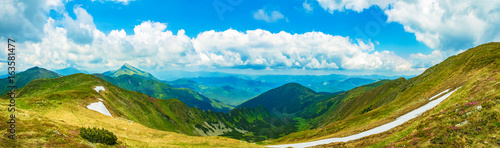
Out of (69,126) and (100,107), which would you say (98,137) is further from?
(100,107)

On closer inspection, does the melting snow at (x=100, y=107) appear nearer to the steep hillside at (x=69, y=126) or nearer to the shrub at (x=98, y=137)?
the steep hillside at (x=69, y=126)

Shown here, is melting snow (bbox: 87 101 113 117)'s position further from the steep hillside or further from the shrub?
the shrub

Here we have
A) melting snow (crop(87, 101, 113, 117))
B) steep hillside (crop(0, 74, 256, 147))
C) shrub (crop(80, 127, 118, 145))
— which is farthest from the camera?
melting snow (crop(87, 101, 113, 117))

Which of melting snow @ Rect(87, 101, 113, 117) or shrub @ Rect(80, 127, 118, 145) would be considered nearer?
shrub @ Rect(80, 127, 118, 145)

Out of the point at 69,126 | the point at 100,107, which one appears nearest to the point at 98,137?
the point at 69,126

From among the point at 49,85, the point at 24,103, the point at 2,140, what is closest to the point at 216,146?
the point at 2,140

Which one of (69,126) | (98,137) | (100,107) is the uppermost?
(100,107)

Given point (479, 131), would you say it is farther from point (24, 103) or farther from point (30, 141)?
point (24, 103)

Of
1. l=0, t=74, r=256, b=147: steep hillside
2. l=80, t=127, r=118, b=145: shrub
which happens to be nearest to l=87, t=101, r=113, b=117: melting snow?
l=0, t=74, r=256, b=147: steep hillside

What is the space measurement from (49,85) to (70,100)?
107309 mm

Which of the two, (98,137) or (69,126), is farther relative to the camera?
(69,126)

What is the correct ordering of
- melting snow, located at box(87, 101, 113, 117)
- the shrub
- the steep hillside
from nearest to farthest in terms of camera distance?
1. the steep hillside
2. the shrub
3. melting snow, located at box(87, 101, 113, 117)

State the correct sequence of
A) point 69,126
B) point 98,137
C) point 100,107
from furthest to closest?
point 100,107 < point 69,126 < point 98,137

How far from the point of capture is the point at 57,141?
90.9 feet
